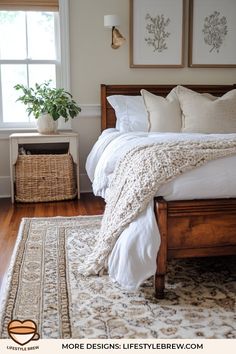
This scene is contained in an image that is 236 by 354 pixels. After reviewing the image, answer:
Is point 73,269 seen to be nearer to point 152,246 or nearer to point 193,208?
point 152,246

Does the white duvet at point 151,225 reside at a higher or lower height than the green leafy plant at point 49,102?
lower

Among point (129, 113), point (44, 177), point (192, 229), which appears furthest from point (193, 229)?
point (44, 177)

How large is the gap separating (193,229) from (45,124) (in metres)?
2.45

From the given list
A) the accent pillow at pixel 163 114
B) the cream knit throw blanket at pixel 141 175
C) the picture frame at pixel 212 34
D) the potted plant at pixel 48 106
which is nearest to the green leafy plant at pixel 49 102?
the potted plant at pixel 48 106

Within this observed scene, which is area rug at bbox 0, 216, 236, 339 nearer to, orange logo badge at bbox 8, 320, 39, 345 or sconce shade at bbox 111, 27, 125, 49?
orange logo badge at bbox 8, 320, 39, 345

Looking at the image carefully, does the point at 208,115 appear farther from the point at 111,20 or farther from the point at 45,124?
the point at 45,124

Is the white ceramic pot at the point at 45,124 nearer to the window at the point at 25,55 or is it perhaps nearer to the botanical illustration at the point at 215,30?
the window at the point at 25,55

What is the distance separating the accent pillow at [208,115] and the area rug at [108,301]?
1.35 m

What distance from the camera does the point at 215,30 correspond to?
4414 millimetres

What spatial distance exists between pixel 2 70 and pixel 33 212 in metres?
1.58

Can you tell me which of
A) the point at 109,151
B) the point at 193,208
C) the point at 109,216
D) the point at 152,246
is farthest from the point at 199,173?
the point at 109,151

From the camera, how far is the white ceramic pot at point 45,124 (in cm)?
408

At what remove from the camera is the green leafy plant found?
4012 mm

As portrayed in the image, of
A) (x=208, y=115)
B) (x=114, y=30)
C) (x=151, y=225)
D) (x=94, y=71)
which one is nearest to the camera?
(x=151, y=225)
